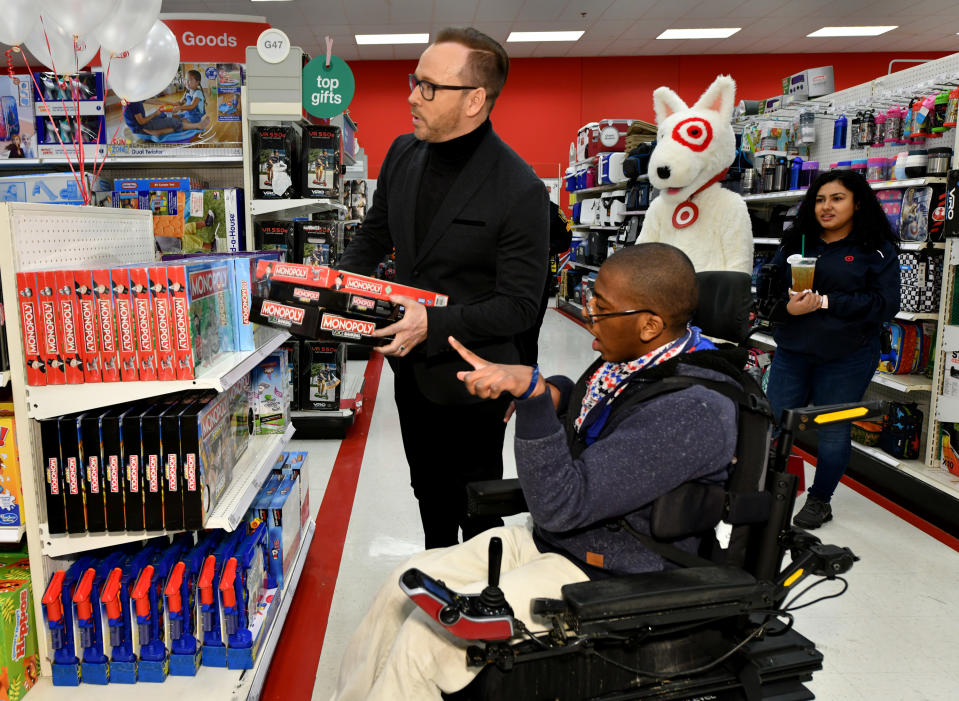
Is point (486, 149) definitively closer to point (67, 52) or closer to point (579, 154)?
point (67, 52)

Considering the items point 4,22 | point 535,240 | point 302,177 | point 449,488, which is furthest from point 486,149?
point 302,177

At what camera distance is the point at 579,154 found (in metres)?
10.8

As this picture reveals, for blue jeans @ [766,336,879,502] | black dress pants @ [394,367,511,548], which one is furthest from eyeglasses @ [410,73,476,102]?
blue jeans @ [766,336,879,502]

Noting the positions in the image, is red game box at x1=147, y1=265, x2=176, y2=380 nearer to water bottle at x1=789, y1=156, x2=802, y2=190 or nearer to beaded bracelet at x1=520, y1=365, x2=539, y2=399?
beaded bracelet at x1=520, y1=365, x2=539, y2=399

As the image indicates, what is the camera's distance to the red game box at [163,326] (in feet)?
5.94

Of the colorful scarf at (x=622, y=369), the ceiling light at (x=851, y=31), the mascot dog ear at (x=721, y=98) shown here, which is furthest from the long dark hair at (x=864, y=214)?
the ceiling light at (x=851, y=31)

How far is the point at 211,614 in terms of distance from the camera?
203 centimetres

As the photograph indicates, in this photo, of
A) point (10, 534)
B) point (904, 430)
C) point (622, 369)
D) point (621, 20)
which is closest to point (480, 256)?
point (622, 369)

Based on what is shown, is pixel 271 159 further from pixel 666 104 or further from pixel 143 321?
pixel 666 104

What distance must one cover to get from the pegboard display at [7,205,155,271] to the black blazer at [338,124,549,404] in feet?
3.06

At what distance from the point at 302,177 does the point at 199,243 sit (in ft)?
2.60

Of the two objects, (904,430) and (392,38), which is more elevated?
(392,38)

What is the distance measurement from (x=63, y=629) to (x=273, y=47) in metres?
2.86

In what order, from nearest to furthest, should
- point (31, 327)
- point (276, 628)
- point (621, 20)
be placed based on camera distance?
point (31, 327), point (276, 628), point (621, 20)
